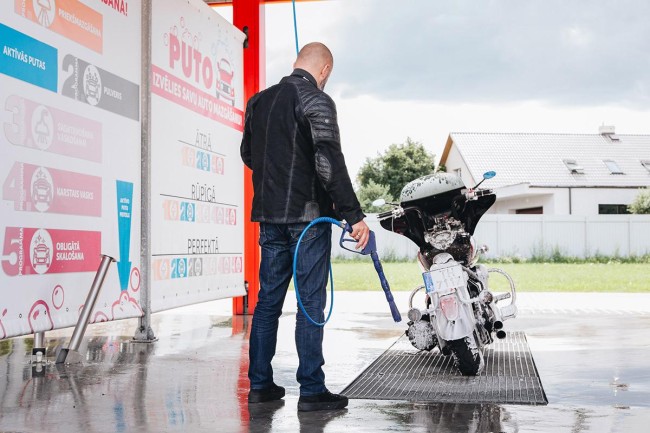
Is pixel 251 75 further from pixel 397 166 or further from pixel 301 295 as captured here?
pixel 397 166

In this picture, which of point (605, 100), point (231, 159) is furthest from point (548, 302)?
point (605, 100)

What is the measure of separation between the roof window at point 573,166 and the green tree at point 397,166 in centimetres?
982

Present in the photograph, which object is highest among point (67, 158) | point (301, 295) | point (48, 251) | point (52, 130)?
point (52, 130)

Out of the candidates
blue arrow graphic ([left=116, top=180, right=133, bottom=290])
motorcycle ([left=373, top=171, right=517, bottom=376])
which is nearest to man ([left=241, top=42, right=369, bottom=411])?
motorcycle ([left=373, top=171, right=517, bottom=376])

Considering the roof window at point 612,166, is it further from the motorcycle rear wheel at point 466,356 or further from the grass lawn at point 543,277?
the motorcycle rear wheel at point 466,356

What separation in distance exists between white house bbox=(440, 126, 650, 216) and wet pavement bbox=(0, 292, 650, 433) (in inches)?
988

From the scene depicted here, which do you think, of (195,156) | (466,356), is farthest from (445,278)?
(195,156)

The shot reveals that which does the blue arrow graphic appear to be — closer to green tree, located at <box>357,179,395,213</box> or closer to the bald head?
the bald head

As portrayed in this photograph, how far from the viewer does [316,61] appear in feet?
15.1

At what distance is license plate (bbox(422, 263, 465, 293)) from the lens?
546cm

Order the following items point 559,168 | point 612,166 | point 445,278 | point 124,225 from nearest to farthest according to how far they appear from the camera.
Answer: point 445,278, point 124,225, point 559,168, point 612,166

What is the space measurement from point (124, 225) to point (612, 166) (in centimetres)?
3256

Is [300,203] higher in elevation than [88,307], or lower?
higher

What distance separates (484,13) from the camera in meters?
61.6
